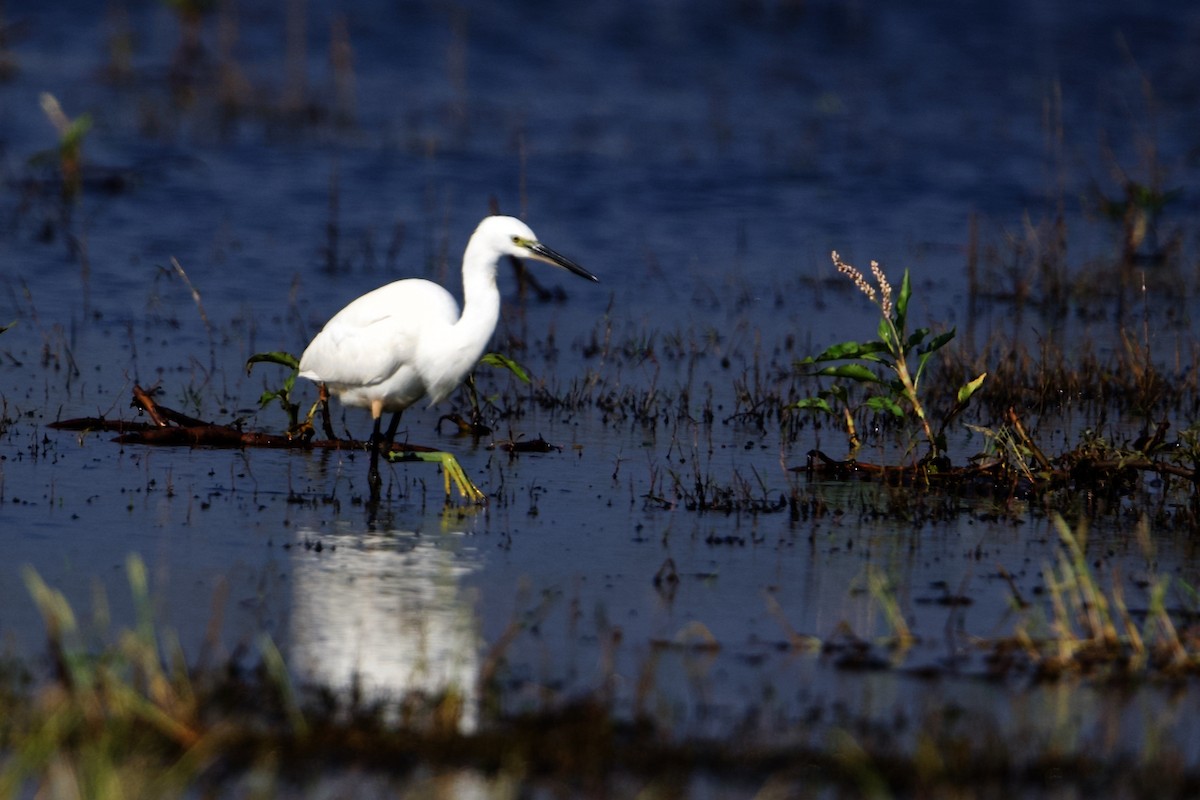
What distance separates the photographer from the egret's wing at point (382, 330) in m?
7.53

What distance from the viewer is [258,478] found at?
746cm

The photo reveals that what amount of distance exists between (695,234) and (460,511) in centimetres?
863

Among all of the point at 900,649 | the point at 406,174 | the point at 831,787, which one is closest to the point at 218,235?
the point at 406,174

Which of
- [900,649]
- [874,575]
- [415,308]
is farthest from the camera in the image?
[415,308]

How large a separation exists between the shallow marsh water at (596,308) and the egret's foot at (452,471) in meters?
0.15

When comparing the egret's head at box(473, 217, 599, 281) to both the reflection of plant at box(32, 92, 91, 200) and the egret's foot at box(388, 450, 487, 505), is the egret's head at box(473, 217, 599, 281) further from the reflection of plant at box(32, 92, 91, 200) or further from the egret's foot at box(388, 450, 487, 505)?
the reflection of plant at box(32, 92, 91, 200)

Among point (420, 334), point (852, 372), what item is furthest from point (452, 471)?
point (852, 372)

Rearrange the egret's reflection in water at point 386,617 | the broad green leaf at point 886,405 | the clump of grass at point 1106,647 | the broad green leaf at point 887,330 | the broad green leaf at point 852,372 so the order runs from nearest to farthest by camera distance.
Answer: the egret's reflection in water at point 386,617 < the clump of grass at point 1106,647 < the broad green leaf at point 852,372 < the broad green leaf at point 887,330 < the broad green leaf at point 886,405

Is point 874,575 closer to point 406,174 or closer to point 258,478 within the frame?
point 258,478

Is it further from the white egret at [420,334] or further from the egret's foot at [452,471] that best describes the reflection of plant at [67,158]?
the egret's foot at [452,471]

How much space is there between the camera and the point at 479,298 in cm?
743

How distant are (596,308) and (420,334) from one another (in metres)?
4.98

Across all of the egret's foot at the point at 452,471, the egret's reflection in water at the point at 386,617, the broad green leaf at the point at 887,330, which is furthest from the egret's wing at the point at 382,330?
the broad green leaf at the point at 887,330

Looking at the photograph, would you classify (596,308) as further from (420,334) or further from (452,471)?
(452,471)
